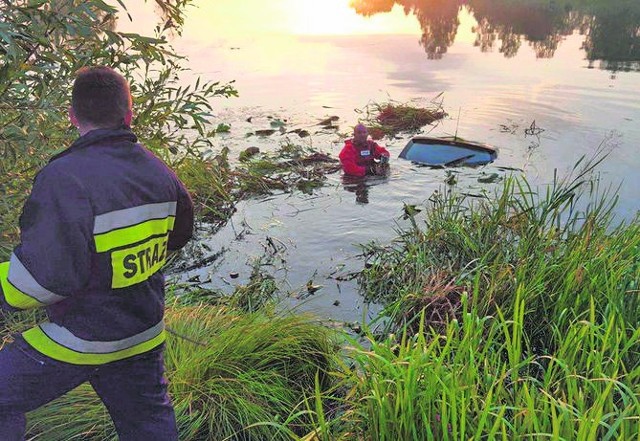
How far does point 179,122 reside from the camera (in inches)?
156

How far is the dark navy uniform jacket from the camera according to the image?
75.3 inches

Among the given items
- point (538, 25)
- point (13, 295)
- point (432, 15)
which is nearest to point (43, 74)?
point (13, 295)

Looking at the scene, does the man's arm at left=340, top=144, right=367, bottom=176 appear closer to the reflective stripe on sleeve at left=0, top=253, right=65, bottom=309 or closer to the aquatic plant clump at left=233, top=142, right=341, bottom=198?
the aquatic plant clump at left=233, top=142, right=341, bottom=198

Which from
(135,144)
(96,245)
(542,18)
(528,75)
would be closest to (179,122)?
(135,144)

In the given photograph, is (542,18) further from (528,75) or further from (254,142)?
(254,142)

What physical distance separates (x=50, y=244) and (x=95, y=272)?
0.72 feet

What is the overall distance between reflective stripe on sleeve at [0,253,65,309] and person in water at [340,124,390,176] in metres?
7.87

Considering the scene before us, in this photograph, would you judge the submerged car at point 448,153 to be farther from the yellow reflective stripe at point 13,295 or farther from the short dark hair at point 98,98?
the yellow reflective stripe at point 13,295

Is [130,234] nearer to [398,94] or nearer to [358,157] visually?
[358,157]

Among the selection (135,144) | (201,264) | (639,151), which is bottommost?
(201,264)

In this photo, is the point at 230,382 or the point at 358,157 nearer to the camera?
the point at 230,382

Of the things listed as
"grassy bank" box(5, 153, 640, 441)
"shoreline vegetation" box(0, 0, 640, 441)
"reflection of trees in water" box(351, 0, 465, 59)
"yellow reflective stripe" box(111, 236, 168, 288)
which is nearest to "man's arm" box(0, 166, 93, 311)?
"yellow reflective stripe" box(111, 236, 168, 288)

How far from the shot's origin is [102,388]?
2.30 m

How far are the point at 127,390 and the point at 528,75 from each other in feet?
65.4
